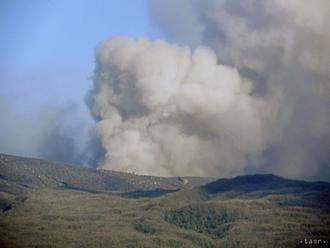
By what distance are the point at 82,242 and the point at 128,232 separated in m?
20.4

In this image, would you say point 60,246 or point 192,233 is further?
point 192,233

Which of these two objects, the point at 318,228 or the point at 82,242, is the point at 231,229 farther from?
the point at 82,242

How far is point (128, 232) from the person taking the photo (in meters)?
198

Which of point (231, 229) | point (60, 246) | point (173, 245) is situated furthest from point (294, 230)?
point (60, 246)

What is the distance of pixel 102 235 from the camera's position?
624ft

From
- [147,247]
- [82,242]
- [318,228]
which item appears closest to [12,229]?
[82,242]

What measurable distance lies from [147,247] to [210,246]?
1872cm

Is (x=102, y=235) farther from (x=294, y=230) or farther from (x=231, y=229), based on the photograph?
(x=294, y=230)

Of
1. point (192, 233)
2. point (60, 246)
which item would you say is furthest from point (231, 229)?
point (60, 246)

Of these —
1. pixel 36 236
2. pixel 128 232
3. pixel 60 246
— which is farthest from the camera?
pixel 128 232

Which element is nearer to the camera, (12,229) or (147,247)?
(147,247)

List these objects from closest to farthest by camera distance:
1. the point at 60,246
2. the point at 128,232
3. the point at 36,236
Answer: the point at 60,246
the point at 36,236
the point at 128,232

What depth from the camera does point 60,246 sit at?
173 metres

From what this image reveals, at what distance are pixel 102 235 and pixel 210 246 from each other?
1253 inches
